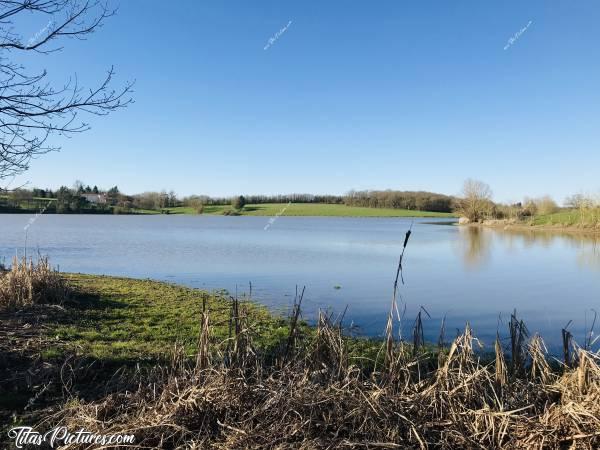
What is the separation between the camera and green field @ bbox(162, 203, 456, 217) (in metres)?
102

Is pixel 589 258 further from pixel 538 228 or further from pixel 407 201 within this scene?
pixel 407 201

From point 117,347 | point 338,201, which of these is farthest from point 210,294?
point 338,201

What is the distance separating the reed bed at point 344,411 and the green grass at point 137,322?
1707 millimetres

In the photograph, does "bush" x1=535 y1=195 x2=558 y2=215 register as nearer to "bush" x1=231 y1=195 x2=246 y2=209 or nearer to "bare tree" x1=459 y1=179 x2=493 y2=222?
"bare tree" x1=459 y1=179 x2=493 y2=222

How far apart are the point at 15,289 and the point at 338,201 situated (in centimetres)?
11622

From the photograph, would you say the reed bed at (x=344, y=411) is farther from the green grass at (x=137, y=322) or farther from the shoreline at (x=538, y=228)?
the shoreline at (x=538, y=228)

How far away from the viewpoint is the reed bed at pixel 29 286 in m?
9.41

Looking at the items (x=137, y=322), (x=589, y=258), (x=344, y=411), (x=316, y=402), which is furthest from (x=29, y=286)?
(x=589, y=258)

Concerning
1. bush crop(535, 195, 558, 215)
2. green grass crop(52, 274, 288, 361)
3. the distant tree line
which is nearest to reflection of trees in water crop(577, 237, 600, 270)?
green grass crop(52, 274, 288, 361)

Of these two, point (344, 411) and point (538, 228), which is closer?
point (344, 411)

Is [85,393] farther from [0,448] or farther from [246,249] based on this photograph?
[246,249]

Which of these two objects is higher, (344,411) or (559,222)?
(559,222)

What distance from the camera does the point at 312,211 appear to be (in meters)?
108

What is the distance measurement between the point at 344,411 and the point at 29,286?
28.4ft
